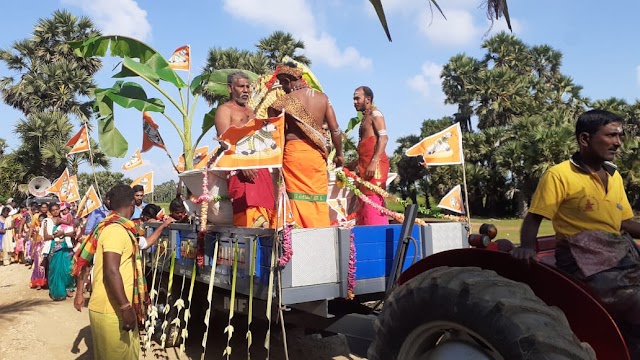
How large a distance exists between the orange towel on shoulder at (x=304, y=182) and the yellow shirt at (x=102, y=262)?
129 centimetres

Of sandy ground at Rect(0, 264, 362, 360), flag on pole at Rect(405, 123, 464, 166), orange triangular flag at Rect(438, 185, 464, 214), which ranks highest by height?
flag on pole at Rect(405, 123, 464, 166)

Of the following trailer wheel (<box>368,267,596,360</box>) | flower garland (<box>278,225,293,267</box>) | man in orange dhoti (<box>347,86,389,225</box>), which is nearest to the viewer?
trailer wheel (<box>368,267,596,360</box>)

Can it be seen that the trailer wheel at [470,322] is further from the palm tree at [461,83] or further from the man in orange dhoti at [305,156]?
the palm tree at [461,83]

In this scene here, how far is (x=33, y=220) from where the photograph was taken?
40.5 ft

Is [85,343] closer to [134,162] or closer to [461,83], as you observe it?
[134,162]

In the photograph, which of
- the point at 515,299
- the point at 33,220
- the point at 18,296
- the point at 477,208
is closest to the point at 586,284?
the point at 515,299

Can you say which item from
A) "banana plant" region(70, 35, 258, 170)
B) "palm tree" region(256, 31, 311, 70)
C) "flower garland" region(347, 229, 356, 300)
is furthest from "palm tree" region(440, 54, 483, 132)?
"flower garland" region(347, 229, 356, 300)

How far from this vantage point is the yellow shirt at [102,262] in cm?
353

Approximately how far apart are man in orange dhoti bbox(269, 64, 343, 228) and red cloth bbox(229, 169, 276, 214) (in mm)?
522

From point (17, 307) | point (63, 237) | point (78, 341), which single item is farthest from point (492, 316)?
point (63, 237)

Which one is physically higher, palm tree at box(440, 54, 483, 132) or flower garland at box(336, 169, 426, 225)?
palm tree at box(440, 54, 483, 132)

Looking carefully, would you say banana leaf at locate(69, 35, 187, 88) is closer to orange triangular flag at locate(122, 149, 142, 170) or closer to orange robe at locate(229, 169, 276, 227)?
orange triangular flag at locate(122, 149, 142, 170)

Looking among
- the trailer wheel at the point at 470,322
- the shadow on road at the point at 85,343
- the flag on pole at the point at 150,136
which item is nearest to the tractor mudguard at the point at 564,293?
the trailer wheel at the point at 470,322

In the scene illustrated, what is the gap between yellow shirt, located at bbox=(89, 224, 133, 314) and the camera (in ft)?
11.6
